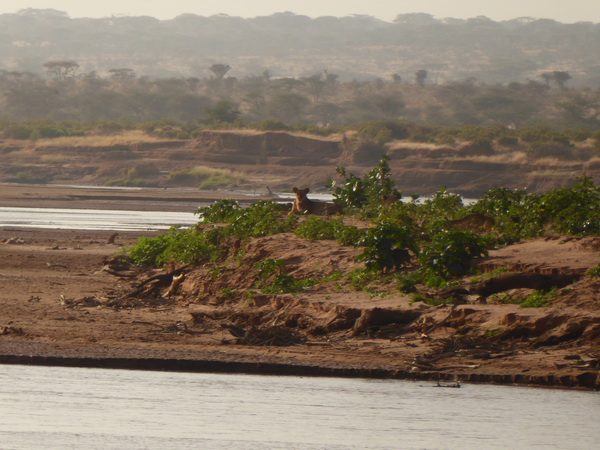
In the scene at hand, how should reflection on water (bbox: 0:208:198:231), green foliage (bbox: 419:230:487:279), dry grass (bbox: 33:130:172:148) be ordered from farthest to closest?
dry grass (bbox: 33:130:172:148) < reflection on water (bbox: 0:208:198:231) < green foliage (bbox: 419:230:487:279)

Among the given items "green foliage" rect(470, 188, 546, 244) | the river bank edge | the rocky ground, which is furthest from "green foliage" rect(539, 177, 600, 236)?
the river bank edge

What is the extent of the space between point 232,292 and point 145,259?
5107mm

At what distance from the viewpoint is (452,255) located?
1228cm

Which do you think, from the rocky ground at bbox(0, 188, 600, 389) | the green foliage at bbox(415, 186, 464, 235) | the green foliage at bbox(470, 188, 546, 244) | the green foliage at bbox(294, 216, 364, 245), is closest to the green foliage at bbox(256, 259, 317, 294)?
the rocky ground at bbox(0, 188, 600, 389)

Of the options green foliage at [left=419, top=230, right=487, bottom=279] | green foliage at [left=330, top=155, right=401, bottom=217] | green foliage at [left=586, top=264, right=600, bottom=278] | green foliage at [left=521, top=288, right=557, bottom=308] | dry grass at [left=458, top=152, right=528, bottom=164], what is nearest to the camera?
green foliage at [left=521, top=288, right=557, bottom=308]

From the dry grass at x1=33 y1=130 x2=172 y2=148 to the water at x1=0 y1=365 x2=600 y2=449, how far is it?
5485 centimetres

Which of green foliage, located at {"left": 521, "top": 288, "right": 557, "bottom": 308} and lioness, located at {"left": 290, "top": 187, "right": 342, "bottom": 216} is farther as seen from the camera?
lioness, located at {"left": 290, "top": 187, "right": 342, "bottom": 216}

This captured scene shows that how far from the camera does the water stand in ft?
25.2

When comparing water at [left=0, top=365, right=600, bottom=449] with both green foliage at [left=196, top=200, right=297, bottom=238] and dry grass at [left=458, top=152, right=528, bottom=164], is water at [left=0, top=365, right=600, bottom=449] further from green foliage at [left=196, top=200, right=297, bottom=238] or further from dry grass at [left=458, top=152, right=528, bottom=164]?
dry grass at [left=458, top=152, right=528, bottom=164]

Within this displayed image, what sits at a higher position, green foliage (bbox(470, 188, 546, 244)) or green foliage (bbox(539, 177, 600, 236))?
green foliage (bbox(539, 177, 600, 236))

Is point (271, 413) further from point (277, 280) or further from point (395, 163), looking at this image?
point (395, 163)

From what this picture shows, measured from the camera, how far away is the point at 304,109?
94062mm

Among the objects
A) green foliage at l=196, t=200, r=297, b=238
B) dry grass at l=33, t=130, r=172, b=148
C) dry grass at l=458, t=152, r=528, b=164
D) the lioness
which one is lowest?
dry grass at l=33, t=130, r=172, b=148

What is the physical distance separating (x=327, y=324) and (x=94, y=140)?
55160 millimetres
